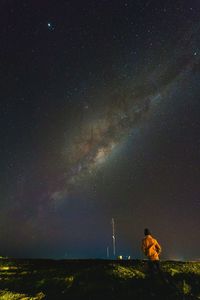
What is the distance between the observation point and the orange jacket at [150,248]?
16.3 metres

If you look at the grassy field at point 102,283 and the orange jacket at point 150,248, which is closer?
the grassy field at point 102,283

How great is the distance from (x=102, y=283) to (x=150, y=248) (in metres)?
2.83

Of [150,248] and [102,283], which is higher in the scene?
[150,248]

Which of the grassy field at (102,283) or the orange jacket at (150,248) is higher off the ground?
the orange jacket at (150,248)

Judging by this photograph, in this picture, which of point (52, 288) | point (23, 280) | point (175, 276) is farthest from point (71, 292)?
point (175, 276)

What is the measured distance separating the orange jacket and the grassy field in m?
0.98

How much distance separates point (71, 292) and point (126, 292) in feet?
7.54

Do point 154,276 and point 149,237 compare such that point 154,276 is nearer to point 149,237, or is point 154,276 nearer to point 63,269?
point 149,237

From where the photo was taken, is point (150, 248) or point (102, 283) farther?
point (150, 248)

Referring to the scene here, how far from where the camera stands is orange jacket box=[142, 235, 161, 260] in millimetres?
16342

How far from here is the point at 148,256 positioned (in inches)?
643

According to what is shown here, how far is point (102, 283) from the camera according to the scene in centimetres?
1523

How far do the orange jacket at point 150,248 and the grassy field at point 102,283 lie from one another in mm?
978

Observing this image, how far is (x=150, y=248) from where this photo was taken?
1636 centimetres
